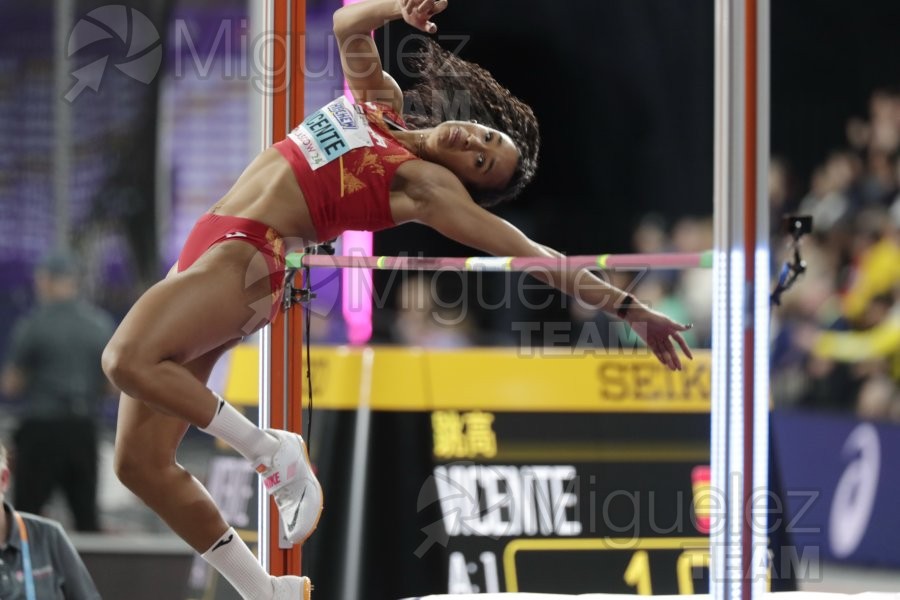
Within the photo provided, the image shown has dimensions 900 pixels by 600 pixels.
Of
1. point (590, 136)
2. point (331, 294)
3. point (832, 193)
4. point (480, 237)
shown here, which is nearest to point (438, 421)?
point (480, 237)

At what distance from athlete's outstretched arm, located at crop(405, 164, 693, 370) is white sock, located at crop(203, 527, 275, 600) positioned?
0.90 meters

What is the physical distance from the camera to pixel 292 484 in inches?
110

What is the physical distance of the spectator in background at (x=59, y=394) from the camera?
5.45m

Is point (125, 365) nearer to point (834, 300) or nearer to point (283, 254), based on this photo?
point (283, 254)

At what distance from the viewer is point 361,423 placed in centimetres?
416

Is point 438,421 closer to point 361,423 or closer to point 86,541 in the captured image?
point 361,423

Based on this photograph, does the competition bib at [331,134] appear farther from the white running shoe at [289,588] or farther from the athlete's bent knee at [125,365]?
the white running shoe at [289,588]

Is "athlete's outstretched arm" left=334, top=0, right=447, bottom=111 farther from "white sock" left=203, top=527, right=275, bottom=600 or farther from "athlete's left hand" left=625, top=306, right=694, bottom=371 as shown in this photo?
"white sock" left=203, top=527, right=275, bottom=600

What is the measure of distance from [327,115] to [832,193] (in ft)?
14.3

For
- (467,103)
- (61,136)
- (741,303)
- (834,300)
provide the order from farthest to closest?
(61,136), (834,300), (467,103), (741,303)

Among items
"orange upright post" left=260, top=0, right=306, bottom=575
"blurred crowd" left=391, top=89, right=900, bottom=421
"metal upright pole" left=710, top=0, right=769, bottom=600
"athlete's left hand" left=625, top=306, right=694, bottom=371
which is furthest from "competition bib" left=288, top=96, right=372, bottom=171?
"blurred crowd" left=391, top=89, right=900, bottom=421

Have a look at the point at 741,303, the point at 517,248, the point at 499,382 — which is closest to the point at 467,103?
the point at 517,248

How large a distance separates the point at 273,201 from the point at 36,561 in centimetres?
151

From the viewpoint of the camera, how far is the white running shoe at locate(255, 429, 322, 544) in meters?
2.77
